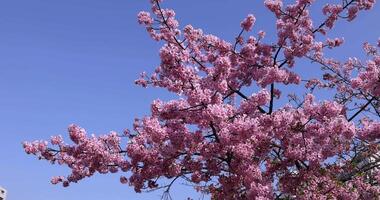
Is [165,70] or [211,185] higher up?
[165,70]

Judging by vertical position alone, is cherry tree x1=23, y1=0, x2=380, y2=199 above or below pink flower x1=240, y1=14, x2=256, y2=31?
below

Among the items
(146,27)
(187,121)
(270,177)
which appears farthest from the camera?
(146,27)

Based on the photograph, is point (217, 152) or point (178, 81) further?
point (217, 152)

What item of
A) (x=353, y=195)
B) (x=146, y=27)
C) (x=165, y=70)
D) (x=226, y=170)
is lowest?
(x=353, y=195)

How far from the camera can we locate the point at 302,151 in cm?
960

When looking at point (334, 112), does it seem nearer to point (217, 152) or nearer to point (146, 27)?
point (217, 152)

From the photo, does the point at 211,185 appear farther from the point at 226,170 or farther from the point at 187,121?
the point at 187,121

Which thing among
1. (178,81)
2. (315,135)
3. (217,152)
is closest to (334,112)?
(315,135)

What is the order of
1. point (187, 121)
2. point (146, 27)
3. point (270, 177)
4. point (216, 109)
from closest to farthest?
point (216, 109) → point (187, 121) → point (270, 177) → point (146, 27)

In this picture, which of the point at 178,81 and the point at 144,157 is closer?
the point at 178,81

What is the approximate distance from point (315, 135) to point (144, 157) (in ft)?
11.2

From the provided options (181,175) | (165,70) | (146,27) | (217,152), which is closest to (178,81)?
(165,70)

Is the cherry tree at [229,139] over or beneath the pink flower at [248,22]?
beneath

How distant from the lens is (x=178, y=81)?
8883mm
